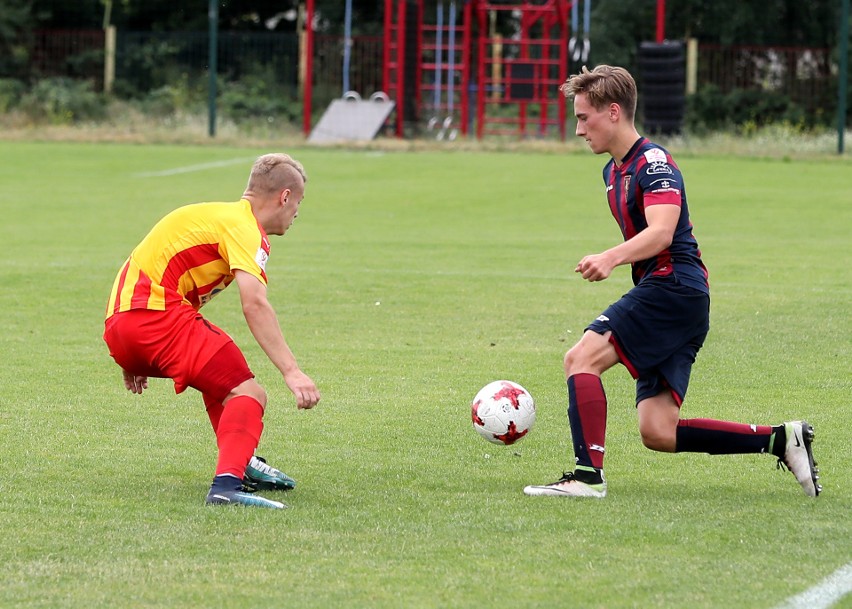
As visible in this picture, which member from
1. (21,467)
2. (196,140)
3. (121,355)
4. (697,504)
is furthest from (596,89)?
(196,140)

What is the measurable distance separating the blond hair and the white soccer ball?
1.39 metres

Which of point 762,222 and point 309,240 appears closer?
point 309,240

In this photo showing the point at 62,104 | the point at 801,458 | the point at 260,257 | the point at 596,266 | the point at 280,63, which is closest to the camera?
the point at 596,266

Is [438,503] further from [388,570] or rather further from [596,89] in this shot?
[596,89]

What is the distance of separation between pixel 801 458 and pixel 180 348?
8.59ft

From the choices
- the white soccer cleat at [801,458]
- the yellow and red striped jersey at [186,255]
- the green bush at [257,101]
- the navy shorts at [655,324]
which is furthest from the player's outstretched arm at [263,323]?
the green bush at [257,101]

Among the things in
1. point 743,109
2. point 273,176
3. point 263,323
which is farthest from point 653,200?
point 743,109

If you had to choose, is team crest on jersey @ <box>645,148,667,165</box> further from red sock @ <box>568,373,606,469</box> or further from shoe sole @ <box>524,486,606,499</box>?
shoe sole @ <box>524,486,606,499</box>

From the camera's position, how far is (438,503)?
19.4ft

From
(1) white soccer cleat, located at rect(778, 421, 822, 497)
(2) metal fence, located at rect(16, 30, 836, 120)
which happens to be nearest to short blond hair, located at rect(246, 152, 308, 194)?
(1) white soccer cleat, located at rect(778, 421, 822, 497)

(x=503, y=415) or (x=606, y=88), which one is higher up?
(x=606, y=88)

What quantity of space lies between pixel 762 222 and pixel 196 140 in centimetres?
1594

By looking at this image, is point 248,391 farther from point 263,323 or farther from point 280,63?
point 280,63

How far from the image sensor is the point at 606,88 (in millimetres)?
5984
